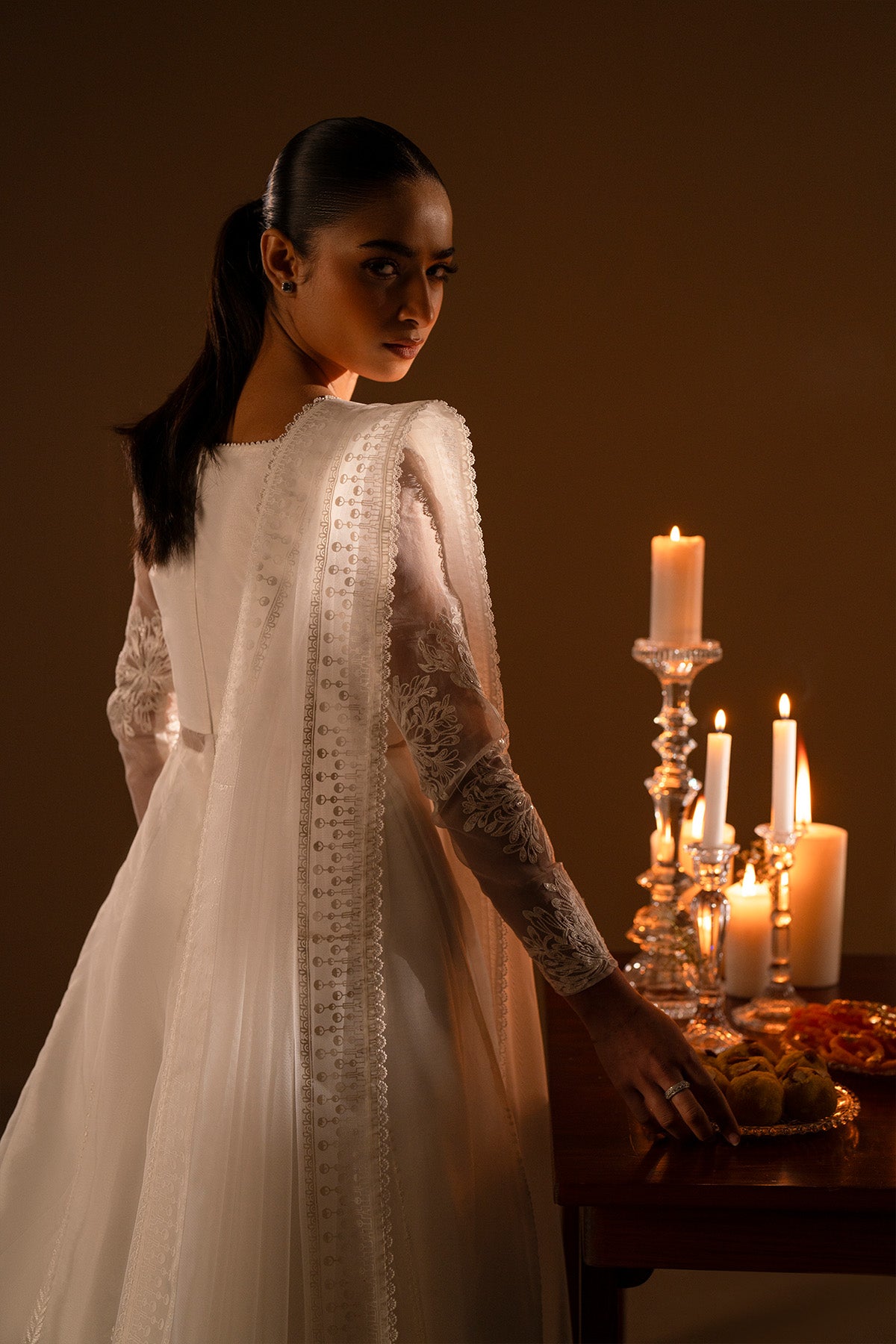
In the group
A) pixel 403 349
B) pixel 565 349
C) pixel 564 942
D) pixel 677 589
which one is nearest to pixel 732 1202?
pixel 564 942

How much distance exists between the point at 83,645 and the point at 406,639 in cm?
156

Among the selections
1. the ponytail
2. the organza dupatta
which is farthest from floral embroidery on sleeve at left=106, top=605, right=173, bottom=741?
the organza dupatta

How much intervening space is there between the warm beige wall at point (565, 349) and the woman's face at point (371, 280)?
1.24 m

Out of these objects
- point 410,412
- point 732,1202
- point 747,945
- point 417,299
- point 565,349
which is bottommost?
point 732,1202

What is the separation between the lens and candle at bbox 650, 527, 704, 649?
1137 mm

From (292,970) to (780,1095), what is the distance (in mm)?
402

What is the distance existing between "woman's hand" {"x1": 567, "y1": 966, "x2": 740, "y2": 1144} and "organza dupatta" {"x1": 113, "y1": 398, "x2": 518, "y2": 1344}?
169 millimetres

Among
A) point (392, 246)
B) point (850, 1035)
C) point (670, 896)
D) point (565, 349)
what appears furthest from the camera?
point (565, 349)

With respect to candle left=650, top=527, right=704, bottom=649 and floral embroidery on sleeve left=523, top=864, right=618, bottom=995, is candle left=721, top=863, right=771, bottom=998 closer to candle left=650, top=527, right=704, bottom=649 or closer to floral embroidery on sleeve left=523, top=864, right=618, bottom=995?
candle left=650, top=527, right=704, bottom=649

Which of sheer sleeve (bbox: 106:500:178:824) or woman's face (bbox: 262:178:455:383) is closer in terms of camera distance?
woman's face (bbox: 262:178:455:383)

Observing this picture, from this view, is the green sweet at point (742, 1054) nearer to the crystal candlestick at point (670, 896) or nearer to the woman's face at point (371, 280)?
the crystal candlestick at point (670, 896)

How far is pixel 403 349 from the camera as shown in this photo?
101 cm

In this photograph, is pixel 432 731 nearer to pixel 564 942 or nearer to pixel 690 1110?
pixel 564 942

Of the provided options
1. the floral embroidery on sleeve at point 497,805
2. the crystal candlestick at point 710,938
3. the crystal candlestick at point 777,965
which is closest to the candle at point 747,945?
the crystal candlestick at point 777,965
